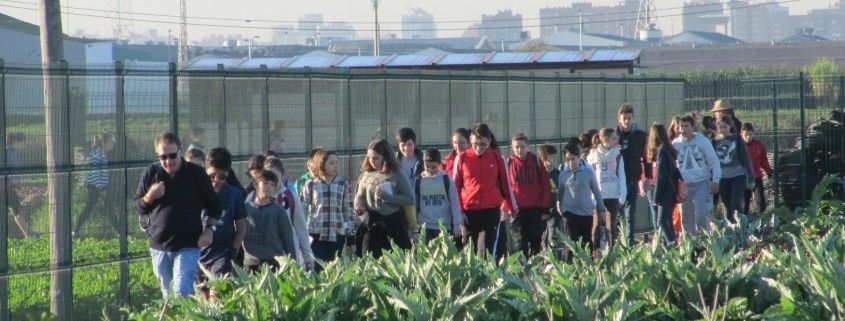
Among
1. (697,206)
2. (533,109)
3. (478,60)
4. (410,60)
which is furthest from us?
(410,60)

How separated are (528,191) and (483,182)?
1.06 m

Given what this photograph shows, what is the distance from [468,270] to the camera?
5445 mm

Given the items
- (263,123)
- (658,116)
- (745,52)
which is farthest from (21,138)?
(745,52)

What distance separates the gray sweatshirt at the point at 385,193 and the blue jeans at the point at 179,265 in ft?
6.97

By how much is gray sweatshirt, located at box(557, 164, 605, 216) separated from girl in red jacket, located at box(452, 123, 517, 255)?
1.16 metres

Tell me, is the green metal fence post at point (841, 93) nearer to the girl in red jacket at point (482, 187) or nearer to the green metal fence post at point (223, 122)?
the girl in red jacket at point (482, 187)

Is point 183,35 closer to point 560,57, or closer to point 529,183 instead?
point 560,57

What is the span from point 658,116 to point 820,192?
7.80 meters

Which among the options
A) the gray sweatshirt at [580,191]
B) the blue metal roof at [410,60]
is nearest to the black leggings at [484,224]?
the gray sweatshirt at [580,191]

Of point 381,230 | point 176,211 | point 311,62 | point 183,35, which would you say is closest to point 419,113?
point 381,230

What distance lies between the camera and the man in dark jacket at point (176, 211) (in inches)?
368

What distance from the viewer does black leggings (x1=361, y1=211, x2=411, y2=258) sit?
37.5ft

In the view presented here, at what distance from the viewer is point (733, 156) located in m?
16.1

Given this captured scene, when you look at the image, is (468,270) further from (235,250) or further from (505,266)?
(235,250)
